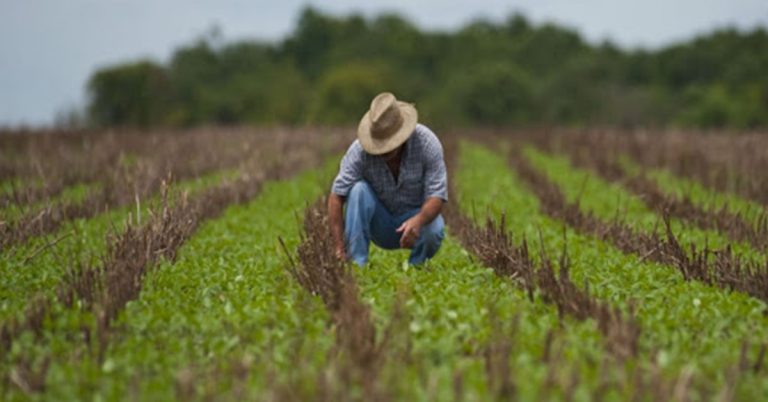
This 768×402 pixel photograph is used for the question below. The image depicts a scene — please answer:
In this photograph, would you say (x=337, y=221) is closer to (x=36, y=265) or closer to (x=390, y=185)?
(x=390, y=185)

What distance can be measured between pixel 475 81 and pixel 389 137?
6480 cm

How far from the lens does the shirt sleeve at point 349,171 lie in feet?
22.7

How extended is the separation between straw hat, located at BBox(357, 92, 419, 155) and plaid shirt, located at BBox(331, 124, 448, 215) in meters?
0.22

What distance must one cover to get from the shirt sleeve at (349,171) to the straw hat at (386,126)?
227 millimetres

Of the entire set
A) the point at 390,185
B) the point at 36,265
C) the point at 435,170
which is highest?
the point at 435,170

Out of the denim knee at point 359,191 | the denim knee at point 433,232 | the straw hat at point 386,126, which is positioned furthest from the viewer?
the denim knee at point 433,232

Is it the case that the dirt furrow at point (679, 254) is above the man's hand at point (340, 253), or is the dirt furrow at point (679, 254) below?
below

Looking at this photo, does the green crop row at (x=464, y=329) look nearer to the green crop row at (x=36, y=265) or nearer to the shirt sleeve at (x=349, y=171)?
the shirt sleeve at (x=349, y=171)

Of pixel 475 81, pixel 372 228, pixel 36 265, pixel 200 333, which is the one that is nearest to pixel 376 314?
pixel 200 333

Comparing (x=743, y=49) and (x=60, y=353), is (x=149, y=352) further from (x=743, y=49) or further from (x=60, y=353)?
(x=743, y=49)

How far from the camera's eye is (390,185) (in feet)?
23.2

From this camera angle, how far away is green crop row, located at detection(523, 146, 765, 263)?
29.8ft

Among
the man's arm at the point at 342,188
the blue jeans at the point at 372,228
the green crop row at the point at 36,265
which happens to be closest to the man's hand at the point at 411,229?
the blue jeans at the point at 372,228

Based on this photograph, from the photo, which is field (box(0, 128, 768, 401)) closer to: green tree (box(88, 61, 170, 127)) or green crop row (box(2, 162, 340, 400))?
green crop row (box(2, 162, 340, 400))
